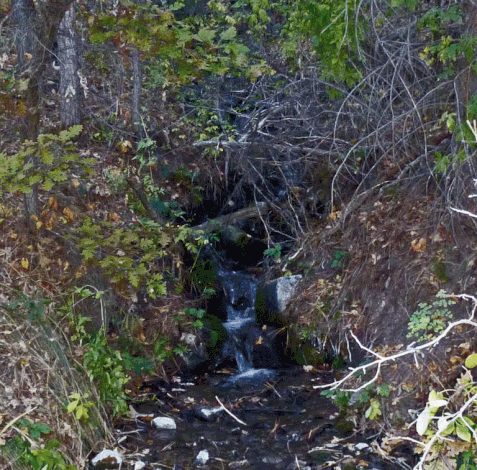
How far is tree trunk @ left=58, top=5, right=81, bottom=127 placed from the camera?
7.26 meters

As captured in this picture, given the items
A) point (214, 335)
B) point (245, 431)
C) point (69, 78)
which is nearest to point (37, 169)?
point (245, 431)

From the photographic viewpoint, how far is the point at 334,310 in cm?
668

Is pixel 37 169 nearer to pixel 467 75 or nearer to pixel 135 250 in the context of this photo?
pixel 135 250

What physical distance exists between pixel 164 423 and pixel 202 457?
Answer: 697mm

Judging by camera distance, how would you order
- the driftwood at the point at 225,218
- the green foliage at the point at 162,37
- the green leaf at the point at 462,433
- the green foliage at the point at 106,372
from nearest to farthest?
1. the green leaf at the point at 462,433
2. the green foliage at the point at 162,37
3. the green foliage at the point at 106,372
4. the driftwood at the point at 225,218

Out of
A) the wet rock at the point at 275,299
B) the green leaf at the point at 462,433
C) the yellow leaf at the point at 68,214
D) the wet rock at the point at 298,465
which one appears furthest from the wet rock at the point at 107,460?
the wet rock at the point at 275,299

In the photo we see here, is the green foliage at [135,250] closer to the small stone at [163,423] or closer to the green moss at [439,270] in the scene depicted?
the small stone at [163,423]

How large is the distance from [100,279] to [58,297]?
721 mm

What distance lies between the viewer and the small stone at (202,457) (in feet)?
15.7

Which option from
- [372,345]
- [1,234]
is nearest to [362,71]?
[372,345]

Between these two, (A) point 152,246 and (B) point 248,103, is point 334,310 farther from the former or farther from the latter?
(B) point 248,103

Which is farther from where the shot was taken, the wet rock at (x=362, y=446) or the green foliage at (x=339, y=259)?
the green foliage at (x=339, y=259)

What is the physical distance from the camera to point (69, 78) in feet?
24.9

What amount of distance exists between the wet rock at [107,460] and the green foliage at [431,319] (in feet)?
8.75
